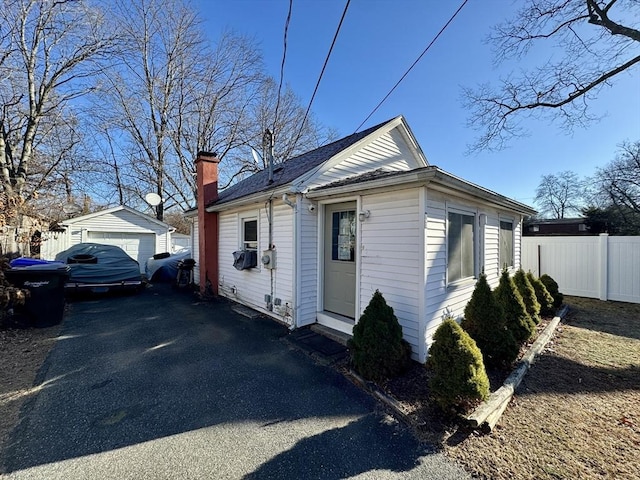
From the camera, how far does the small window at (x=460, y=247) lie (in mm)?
4812

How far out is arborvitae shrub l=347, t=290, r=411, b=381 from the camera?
12.0 ft

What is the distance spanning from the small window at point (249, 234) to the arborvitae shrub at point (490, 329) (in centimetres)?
503

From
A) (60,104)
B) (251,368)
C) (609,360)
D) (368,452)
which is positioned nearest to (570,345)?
(609,360)

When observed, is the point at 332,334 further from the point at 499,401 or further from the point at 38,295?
the point at 38,295

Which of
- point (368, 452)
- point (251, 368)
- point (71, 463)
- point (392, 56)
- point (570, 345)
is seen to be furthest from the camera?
point (392, 56)

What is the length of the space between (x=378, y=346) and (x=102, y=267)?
9.06 m

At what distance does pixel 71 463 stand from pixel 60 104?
14982mm

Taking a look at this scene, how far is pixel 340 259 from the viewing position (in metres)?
5.54

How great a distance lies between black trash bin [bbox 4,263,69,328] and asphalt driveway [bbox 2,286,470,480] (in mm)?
1284

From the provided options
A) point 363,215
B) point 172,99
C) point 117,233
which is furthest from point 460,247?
point 172,99

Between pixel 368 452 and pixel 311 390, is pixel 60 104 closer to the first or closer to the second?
pixel 311 390

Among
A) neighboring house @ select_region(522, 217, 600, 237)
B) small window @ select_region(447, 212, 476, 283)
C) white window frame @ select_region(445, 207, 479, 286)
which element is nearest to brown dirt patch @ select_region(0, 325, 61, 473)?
white window frame @ select_region(445, 207, 479, 286)

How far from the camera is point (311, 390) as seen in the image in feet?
11.7

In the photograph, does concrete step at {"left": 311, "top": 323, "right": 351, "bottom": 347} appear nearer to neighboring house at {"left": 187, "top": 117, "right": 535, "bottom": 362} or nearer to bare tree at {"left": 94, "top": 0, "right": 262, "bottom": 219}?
neighboring house at {"left": 187, "top": 117, "right": 535, "bottom": 362}
